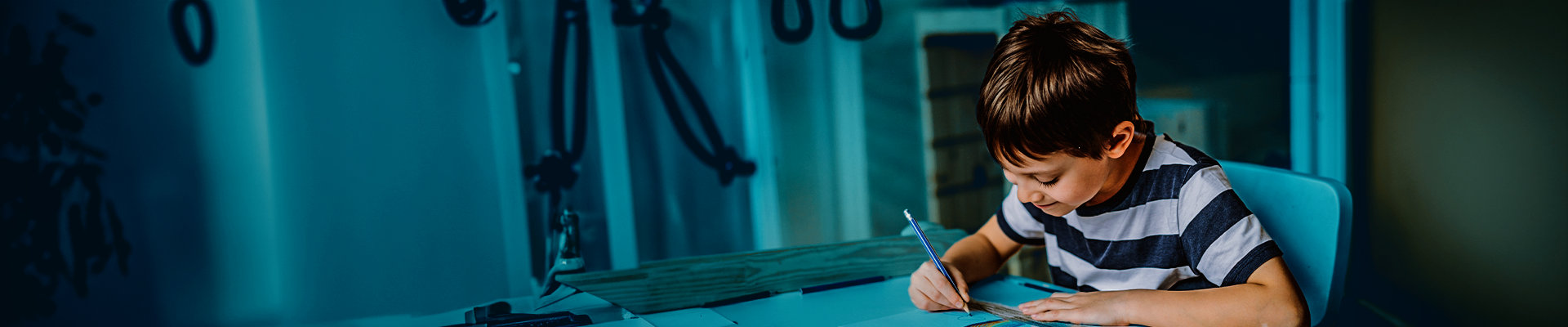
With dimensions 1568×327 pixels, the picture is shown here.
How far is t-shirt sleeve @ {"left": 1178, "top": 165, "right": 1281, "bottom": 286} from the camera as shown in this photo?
22.2 inches

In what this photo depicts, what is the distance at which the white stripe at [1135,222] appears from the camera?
0.64 metres

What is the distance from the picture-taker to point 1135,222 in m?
0.66

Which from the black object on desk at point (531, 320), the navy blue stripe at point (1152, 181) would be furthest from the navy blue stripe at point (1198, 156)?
the black object on desk at point (531, 320)

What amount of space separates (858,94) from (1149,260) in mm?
510

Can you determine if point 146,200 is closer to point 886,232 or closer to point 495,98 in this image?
point 495,98

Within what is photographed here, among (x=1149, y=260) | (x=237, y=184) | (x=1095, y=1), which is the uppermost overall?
(x=1095, y=1)

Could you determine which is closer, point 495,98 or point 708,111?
point 495,98

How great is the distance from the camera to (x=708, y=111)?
1013 mm

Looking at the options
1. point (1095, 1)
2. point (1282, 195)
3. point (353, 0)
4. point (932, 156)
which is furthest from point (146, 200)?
point (1095, 1)

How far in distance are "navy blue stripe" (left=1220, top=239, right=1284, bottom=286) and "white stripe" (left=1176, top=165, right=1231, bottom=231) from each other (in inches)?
1.9

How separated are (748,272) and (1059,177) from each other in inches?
11.2

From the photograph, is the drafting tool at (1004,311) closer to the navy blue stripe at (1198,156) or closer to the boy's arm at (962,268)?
the boy's arm at (962,268)

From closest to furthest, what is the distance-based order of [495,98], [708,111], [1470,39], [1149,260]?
[1149,260], [495,98], [708,111], [1470,39]

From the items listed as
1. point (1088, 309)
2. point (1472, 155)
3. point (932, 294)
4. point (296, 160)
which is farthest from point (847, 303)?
point (1472, 155)
